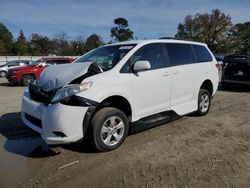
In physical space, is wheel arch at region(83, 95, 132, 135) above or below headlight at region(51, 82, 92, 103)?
below

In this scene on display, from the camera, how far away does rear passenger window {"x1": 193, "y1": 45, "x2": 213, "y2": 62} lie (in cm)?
639

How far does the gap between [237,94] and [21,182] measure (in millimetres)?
8887

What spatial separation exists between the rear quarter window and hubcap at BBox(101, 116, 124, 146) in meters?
2.83

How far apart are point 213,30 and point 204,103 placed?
230 feet

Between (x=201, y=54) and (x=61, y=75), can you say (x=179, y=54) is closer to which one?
(x=201, y=54)

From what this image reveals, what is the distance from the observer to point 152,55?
17.1ft

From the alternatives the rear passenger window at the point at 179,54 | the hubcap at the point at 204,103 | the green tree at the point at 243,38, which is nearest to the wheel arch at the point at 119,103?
the rear passenger window at the point at 179,54

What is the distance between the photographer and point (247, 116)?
22.1ft

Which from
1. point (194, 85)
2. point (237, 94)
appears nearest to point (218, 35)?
point (237, 94)

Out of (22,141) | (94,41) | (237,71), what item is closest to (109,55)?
(22,141)

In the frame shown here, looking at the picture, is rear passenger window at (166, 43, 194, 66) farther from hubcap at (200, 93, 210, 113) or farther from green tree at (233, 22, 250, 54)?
green tree at (233, 22, 250, 54)

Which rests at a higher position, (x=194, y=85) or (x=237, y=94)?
(x=194, y=85)

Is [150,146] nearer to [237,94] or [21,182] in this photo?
[21,182]

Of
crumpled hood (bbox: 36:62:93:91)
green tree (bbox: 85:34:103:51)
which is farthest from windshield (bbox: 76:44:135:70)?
green tree (bbox: 85:34:103:51)
